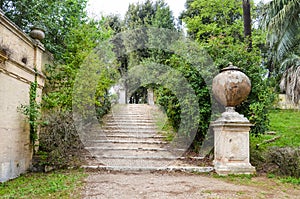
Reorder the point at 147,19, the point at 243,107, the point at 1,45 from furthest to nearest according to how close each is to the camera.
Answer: the point at 147,19 → the point at 243,107 → the point at 1,45

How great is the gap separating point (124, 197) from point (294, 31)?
911 centimetres

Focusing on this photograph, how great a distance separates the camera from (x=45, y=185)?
413 cm

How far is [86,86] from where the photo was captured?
734cm

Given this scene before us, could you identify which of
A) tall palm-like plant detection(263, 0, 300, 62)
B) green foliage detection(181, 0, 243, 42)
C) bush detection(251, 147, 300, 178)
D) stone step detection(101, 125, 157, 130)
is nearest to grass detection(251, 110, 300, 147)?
bush detection(251, 147, 300, 178)

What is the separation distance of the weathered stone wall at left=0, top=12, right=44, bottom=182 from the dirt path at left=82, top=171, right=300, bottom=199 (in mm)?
1499

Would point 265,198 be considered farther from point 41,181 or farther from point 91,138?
point 91,138

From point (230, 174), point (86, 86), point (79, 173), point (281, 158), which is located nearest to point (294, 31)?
point (281, 158)

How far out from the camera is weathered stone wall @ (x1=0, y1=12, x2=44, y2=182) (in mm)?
4441

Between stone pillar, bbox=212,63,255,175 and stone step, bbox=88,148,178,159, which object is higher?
stone pillar, bbox=212,63,255,175

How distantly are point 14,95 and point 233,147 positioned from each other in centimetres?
443

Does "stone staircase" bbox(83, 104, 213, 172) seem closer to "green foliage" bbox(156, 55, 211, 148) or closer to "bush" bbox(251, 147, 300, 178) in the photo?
"green foliage" bbox(156, 55, 211, 148)

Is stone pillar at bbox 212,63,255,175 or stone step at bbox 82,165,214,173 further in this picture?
stone step at bbox 82,165,214,173

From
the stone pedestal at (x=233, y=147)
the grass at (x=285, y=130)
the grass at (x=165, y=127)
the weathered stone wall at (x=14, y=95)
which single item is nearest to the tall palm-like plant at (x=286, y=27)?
the grass at (x=285, y=130)

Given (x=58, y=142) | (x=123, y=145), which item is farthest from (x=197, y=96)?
(x=58, y=142)
